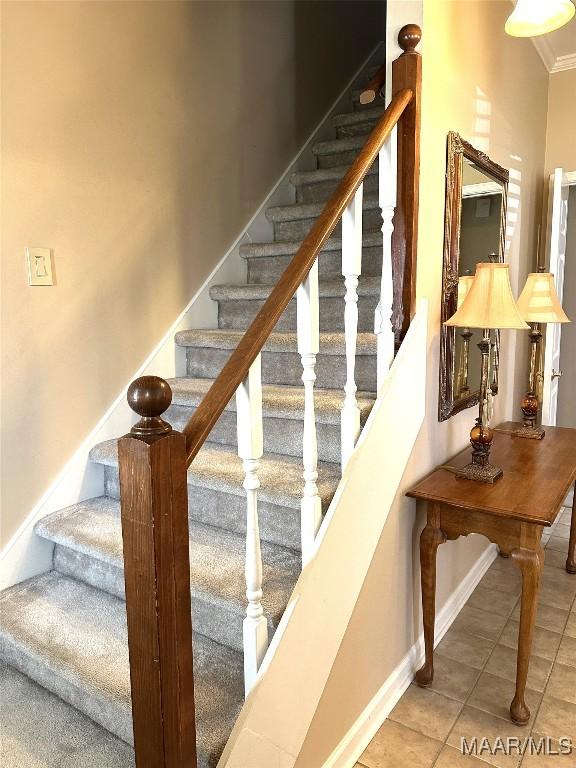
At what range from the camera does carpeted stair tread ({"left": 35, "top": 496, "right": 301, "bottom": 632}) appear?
1414 millimetres

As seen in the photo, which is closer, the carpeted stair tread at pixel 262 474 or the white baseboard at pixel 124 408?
the carpeted stair tread at pixel 262 474

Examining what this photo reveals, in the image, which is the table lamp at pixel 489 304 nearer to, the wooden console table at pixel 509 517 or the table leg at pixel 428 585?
the wooden console table at pixel 509 517

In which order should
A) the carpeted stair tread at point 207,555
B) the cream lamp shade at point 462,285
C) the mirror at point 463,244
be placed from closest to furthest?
the carpeted stair tread at point 207,555, the mirror at point 463,244, the cream lamp shade at point 462,285

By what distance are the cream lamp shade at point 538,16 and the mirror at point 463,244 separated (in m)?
0.35

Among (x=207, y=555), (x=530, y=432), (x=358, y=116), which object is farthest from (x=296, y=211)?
(x=207, y=555)

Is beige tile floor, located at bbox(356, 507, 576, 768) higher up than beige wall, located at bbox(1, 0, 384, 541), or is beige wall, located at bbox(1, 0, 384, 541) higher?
beige wall, located at bbox(1, 0, 384, 541)

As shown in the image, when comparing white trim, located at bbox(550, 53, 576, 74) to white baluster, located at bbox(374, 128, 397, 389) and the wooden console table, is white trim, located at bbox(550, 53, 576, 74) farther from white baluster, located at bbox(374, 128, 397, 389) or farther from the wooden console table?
the wooden console table

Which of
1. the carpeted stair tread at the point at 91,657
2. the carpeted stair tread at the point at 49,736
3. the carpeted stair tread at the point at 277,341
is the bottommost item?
the carpeted stair tread at the point at 49,736

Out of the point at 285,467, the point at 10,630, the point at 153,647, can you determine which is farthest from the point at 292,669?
the point at 10,630

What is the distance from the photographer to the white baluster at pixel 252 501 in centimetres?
115

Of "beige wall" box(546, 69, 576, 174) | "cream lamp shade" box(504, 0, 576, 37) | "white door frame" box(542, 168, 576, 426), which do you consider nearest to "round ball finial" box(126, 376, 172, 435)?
"cream lamp shade" box(504, 0, 576, 37)

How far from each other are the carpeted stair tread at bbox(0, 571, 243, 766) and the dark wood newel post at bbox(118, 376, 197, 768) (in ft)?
0.77

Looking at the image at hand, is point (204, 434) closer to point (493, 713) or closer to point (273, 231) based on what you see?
point (493, 713)

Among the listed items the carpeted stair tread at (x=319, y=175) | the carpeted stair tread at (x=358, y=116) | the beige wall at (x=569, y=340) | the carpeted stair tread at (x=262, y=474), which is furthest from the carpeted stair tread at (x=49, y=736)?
the beige wall at (x=569, y=340)
